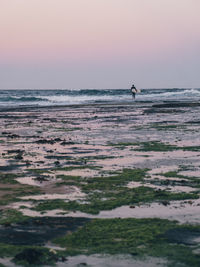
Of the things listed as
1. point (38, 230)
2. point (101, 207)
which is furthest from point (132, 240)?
point (101, 207)

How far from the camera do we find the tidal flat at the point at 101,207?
7.36m

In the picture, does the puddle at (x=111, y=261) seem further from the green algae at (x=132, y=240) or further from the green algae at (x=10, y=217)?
the green algae at (x=10, y=217)

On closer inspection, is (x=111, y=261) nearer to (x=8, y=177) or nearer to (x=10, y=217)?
(x=10, y=217)

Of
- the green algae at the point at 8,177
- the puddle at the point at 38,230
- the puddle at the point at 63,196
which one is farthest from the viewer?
the green algae at the point at 8,177

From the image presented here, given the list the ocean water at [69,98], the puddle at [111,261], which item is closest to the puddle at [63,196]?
the puddle at [111,261]

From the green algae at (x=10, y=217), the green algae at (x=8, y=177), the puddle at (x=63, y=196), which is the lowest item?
the green algae at (x=8, y=177)

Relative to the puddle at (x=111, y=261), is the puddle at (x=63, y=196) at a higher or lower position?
lower

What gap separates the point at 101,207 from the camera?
10172 millimetres

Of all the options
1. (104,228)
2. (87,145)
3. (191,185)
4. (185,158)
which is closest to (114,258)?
(104,228)

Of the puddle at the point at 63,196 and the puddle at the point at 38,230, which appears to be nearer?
the puddle at the point at 38,230

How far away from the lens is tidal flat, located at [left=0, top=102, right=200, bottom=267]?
7363 mm

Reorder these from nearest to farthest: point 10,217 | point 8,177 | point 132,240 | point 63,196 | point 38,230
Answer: point 132,240, point 38,230, point 10,217, point 63,196, point 8,177

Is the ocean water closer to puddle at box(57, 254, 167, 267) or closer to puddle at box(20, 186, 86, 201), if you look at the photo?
puddle at box(20, 186, 86, 201)

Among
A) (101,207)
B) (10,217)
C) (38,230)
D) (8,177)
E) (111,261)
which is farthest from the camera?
(8,177)
